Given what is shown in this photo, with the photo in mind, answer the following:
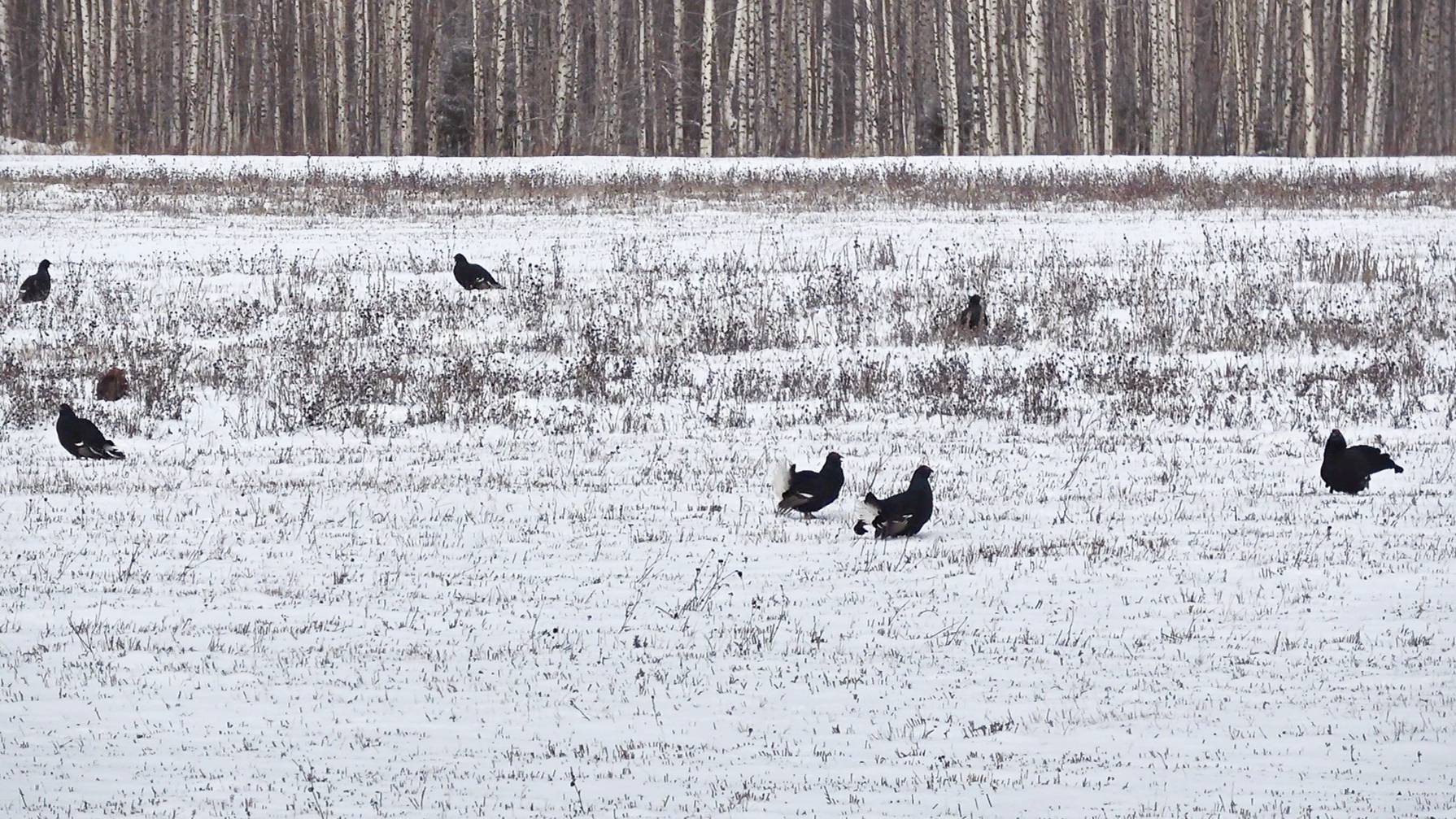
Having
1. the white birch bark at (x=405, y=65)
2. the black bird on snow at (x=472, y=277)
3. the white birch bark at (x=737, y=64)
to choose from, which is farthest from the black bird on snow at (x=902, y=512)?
the white birch bark at (x=405, y=65)

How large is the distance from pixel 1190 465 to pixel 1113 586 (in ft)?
11.0

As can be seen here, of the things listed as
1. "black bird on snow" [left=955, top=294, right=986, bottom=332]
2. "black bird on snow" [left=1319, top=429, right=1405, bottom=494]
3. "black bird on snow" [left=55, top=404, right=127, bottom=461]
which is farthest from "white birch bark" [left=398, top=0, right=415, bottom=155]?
"black bird on snow" [left=1319, top=429, right=1405, bottom=494]

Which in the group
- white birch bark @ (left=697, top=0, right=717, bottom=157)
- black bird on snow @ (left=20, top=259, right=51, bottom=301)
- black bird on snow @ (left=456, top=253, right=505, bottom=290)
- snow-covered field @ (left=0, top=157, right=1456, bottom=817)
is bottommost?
snow-covered field @ (left=0, top=157, right=1456, bottom=817)

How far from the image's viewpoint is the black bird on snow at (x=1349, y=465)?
9.73m

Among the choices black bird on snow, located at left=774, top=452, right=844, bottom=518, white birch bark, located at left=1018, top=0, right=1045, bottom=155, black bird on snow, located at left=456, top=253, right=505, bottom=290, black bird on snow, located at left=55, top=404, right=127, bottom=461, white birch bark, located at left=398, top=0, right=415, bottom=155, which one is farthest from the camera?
white birch bark, located at left=398, top=0, right=415, bottom=155

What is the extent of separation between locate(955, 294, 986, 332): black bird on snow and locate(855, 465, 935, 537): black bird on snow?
24.6 feet

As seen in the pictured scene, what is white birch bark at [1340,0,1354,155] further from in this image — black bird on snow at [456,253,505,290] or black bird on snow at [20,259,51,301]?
black bird on snow at [20,259,51,301]

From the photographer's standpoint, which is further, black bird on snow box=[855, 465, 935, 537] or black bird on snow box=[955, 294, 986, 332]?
black bird on snow box=[955, 294, 986, 332]

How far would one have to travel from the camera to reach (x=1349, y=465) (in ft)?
31.9

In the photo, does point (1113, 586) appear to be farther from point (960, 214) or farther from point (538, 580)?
point (960, 214)

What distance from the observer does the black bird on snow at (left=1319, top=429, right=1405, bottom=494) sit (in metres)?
9.73

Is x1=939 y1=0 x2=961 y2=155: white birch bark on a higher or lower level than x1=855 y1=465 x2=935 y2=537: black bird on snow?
higher

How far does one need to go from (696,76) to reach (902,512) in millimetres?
45840

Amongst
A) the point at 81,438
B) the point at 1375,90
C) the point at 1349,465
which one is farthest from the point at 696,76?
the point at 1349,465
